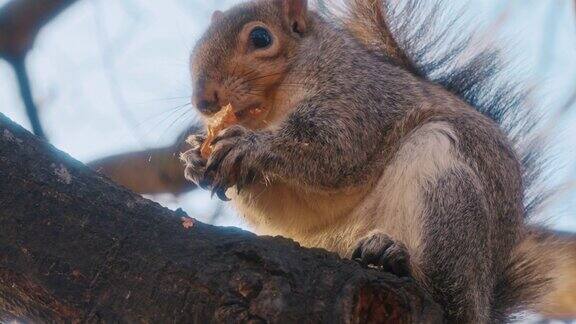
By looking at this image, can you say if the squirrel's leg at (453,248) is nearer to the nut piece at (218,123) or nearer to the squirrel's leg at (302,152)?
the squirrel's leg at (302,152)

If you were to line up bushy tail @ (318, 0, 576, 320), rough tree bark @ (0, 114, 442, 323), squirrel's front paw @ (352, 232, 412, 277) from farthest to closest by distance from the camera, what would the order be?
bushy tail @ (318, 0, 576, 320)
squirrel's front paw @ (352, 232, 412, 277)
rough tree bark @ (0, 114, 442, 323)

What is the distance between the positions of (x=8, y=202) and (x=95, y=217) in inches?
9.2

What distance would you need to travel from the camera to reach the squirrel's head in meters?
3.26

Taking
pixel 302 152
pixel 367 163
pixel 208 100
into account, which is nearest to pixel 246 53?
pixel 208 100

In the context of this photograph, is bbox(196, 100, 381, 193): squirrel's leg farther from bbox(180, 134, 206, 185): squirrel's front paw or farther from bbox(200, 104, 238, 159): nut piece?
bbox(200, 104, 238, 159): nut piece

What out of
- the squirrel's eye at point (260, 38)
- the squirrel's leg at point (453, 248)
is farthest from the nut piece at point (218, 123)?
the squirrel's leg at point (453, 248)

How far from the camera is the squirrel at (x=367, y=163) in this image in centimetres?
276

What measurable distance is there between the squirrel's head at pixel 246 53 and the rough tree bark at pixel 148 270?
118cm

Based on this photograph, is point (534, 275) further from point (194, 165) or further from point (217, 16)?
point (217, 16)

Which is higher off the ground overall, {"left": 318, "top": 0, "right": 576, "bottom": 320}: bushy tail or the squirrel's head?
the squirrel's head

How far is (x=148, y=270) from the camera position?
1960 mm

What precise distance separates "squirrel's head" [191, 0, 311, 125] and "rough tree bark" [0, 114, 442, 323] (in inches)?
46.5

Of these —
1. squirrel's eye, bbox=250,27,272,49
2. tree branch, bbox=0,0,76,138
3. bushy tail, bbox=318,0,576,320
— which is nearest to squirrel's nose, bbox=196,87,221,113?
squirrel's eye, bbox=250,27,272,49

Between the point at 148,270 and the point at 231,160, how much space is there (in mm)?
1026
